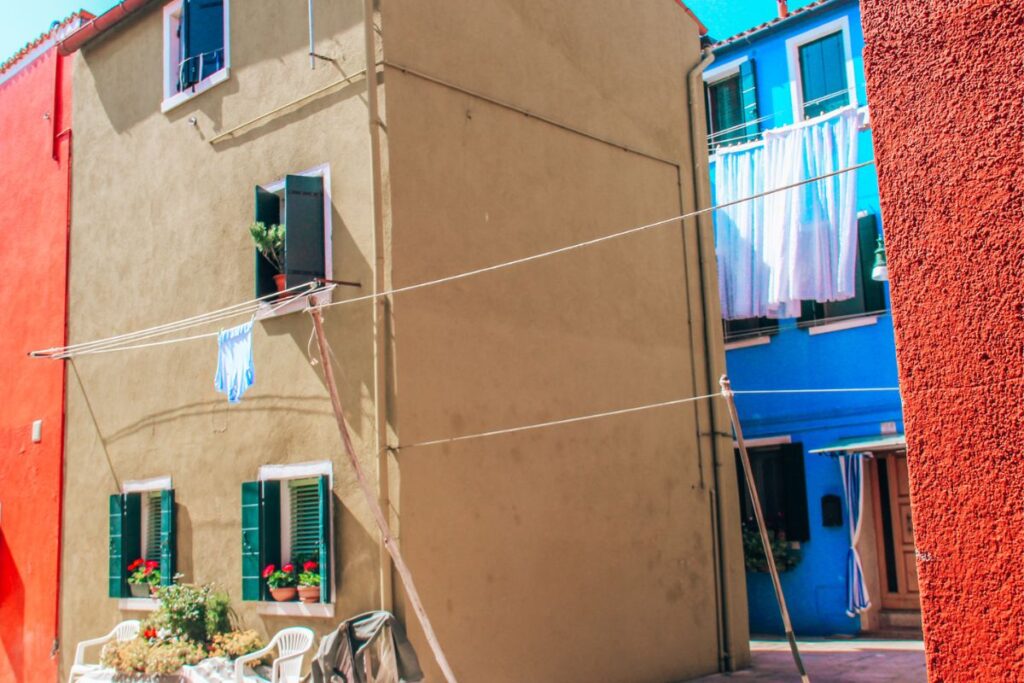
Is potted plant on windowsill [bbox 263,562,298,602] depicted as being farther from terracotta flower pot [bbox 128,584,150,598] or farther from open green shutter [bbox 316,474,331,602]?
terracotta flower pot [bbox 128,584,150,598]

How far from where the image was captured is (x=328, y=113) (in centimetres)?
1105

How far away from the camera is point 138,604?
12.3 m

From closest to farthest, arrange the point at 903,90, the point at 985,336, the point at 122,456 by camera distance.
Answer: the point at 985,336 → the point at 903,90 → the point at 122,456

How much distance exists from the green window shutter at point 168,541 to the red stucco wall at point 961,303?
9.83 metres

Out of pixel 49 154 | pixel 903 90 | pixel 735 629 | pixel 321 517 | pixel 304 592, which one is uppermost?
pixel 49 154

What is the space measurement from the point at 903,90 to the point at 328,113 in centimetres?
783

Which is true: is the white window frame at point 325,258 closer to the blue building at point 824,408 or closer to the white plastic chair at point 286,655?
the white plastic chair at point 286,655

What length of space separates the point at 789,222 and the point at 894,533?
4646 millimetres

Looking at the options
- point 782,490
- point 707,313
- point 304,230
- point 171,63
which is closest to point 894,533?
point 782,490

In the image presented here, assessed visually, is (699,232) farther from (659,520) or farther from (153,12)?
(153,12)

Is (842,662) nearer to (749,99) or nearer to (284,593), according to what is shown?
(284,593)

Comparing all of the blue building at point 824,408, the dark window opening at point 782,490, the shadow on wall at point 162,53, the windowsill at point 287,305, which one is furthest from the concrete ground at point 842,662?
the shadow on wall at point 162,53

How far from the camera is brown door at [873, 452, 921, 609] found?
1530 centimetres

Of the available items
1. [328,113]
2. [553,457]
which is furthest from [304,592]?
[328,113]
